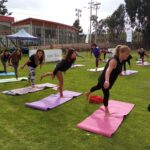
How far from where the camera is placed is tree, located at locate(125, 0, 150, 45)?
156ft

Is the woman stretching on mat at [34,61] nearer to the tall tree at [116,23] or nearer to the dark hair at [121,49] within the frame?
the dark hair at [121,49]

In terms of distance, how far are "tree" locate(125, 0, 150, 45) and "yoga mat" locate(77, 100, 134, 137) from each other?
44.5 meters

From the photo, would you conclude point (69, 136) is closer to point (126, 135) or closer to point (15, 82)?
point (126, 135)

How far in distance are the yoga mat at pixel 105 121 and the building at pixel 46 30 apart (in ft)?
119

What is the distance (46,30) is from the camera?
44125mm

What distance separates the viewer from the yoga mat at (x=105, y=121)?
5.02 m

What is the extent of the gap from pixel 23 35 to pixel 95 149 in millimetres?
27879

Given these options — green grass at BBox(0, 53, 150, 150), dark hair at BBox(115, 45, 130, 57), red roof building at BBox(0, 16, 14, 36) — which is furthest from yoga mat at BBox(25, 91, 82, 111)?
red roof building at BBox(0, 16, 14, 36)

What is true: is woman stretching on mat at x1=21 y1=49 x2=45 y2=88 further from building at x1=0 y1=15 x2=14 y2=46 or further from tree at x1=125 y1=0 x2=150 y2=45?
tree at x1=125 y1=0 x2=150 y2=45

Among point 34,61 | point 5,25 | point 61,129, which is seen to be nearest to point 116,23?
point 5,25

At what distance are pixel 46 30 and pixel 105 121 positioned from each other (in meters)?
40.0

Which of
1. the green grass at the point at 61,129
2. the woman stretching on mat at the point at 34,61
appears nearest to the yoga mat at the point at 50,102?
the green grass at the point at 61,129

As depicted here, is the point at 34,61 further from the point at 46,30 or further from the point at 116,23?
the point at 116,23

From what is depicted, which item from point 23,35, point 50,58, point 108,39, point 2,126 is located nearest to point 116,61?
point 2,126
